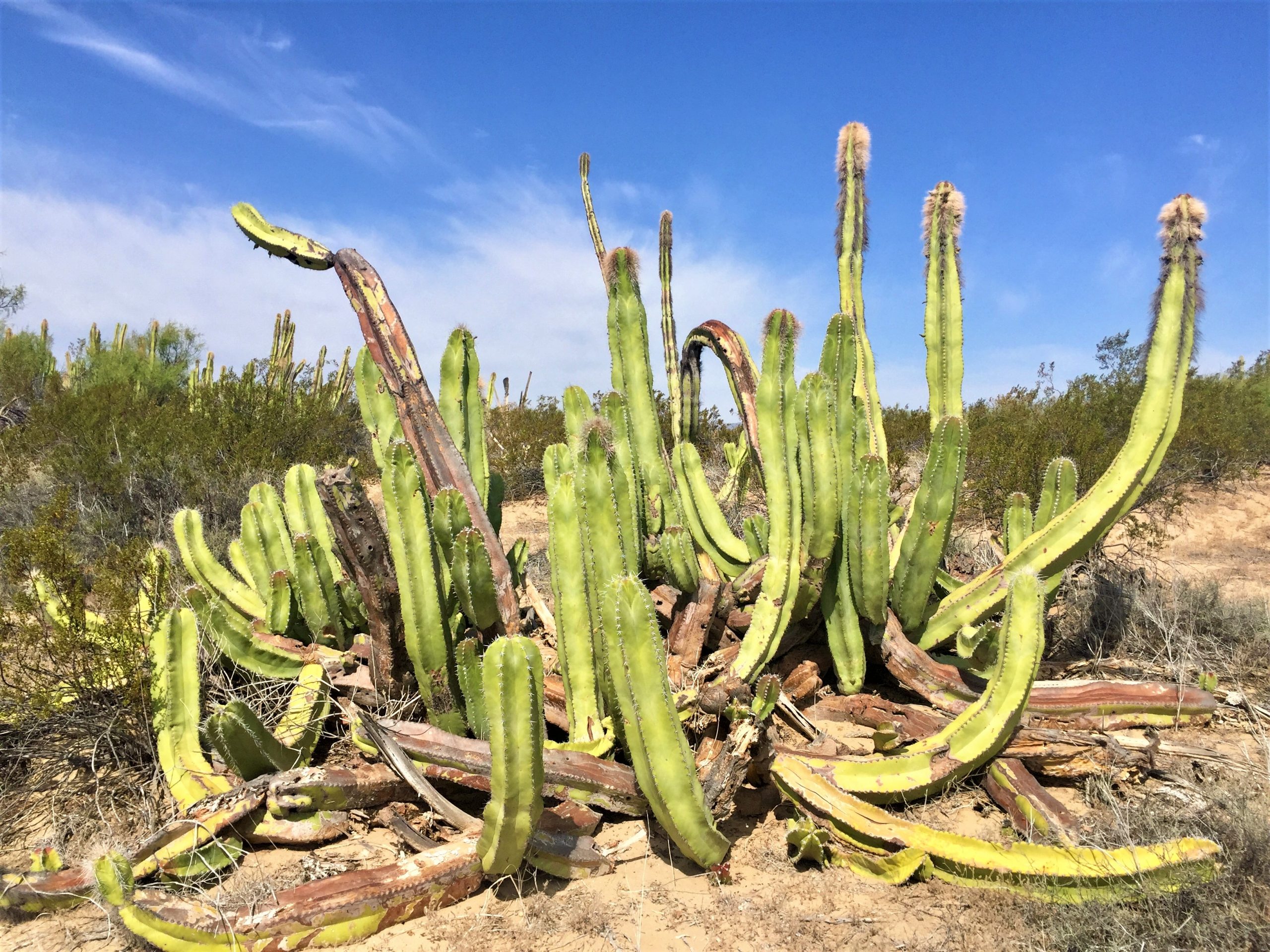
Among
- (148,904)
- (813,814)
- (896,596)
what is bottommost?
(148,904)

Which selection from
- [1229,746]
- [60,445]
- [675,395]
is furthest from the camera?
[60,445]

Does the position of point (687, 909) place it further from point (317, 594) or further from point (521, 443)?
point (521, 443)

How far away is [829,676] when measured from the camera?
4.39 meters

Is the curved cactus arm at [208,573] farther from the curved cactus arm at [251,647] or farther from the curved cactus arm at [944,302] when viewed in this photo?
the curved cactus arm at [944,302]

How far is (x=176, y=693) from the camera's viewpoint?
3.69 m

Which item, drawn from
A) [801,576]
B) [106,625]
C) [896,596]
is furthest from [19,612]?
[896,596]

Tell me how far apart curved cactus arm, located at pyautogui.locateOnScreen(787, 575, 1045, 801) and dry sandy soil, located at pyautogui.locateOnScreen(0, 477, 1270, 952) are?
0.89 ft

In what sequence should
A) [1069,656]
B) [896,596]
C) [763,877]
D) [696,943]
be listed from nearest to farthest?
1. [696,943]
2. [763,877]
3. [896,596]
4. [1069,656]

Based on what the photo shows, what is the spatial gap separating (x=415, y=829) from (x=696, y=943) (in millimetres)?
1309

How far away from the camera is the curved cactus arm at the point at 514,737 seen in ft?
8.38

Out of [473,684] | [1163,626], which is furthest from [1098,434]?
[473,684]

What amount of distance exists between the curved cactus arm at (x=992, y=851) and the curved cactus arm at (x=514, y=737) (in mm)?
1052

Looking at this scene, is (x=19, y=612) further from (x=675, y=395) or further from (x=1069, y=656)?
(x=1069, y=656)

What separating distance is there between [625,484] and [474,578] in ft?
2.71
